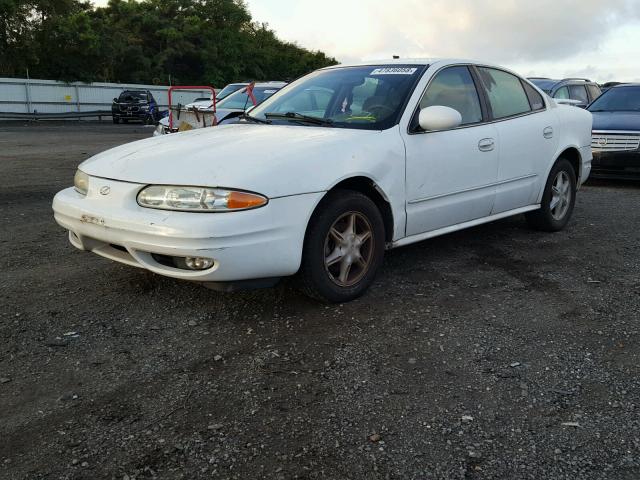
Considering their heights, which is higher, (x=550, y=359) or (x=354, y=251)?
(x=354, y=251)

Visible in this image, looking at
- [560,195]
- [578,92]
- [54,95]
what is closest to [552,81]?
[578,92]

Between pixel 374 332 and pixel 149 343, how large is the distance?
1.26 metres

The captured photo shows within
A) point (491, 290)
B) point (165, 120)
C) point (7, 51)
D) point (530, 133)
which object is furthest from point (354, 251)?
point (7, 51)

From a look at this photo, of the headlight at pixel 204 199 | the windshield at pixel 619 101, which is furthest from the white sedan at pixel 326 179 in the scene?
the windshield at pixel 619 101

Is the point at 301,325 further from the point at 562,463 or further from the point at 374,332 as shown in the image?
the point at 562,463

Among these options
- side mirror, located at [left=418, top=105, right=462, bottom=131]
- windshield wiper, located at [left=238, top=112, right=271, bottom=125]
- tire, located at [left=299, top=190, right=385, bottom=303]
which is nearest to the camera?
tire, located at [left=299, top=190, right=385, bottom=303]

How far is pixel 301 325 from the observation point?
11.9 feet

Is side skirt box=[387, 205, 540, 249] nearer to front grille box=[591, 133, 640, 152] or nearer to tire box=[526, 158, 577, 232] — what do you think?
tire box=[526, 158, 577, 232]

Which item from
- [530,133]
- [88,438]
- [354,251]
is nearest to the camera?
[88,438]

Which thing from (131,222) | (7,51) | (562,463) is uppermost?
(7,51)

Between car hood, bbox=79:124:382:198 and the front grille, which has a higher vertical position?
car hood, bbox=79:124:382:198

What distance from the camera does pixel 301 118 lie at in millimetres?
4523

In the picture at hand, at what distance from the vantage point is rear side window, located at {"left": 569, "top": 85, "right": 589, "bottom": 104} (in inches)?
562

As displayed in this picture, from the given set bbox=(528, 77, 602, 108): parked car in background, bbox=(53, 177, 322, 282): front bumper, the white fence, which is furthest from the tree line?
bbox=(53, 177, 322, 282): front bumper
